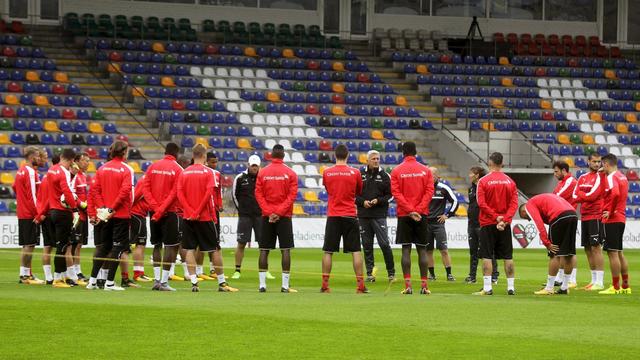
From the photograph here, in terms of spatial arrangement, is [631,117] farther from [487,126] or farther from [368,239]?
[368,239]

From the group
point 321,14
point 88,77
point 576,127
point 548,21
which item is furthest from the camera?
point 548,21

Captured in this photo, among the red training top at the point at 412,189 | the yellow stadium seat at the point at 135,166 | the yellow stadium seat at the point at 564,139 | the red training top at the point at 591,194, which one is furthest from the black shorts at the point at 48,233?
the yellow stadium seat at the point at 564,139

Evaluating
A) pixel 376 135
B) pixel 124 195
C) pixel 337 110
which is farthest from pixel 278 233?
pixel 337 110

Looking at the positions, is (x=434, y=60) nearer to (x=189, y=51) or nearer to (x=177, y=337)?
(x=189, y=51)

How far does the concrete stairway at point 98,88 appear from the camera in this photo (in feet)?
133

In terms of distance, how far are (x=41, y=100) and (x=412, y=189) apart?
2479 centimetres

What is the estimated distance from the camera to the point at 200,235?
18.2 metres

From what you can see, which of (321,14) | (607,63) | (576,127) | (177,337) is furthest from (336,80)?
(177,337)

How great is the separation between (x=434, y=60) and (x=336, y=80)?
5.17m

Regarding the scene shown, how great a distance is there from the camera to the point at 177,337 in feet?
39.9

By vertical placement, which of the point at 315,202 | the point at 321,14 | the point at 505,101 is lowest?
the point at 315,202

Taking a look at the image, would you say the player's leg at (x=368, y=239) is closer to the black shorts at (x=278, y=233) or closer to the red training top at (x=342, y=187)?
the red training top at (x=342, y=187)

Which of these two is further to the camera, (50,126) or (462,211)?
(462,211)

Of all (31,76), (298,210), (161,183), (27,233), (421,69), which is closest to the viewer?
(161,183)
